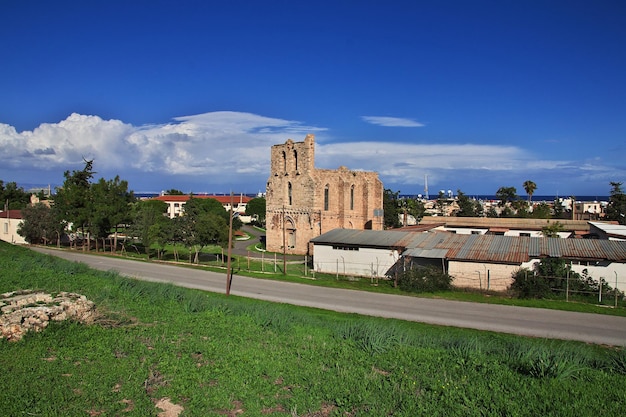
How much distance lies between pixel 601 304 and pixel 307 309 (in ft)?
49.1

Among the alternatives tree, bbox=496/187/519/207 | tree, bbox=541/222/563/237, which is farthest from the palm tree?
tree, bbox=541/222/563/237

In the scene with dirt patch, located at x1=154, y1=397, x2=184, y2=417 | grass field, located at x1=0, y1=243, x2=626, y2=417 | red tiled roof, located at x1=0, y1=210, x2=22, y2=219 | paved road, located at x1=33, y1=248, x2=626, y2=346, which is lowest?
paved road, located at x1=33, y1=248, x2=626, y2=346

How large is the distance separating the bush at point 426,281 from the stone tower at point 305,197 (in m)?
19.9

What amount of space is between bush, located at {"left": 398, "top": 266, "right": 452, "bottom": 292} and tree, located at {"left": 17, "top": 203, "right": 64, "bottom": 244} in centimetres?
3732

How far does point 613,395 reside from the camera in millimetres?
10312

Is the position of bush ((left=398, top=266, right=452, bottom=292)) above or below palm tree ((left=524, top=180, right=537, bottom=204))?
below

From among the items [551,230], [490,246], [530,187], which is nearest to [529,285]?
[490,246]

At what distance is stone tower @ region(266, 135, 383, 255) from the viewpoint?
4756 cm

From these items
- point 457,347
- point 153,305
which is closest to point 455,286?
point 457,347

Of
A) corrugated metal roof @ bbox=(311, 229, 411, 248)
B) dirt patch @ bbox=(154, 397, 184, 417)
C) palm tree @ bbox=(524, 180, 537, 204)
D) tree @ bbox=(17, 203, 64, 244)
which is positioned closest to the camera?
dirt patch @ bbox=(154, 397, 184, 417)

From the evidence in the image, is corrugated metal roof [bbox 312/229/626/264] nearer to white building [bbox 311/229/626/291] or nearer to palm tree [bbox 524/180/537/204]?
white building [bbox 311/229/626/291]

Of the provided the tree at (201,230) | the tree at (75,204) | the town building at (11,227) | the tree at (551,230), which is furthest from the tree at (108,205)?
the tree at (551,230)

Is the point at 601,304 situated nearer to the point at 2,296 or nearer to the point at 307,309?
the point at 307,309

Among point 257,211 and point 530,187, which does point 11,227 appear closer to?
point 257,211
